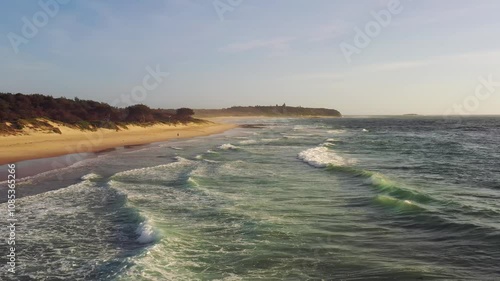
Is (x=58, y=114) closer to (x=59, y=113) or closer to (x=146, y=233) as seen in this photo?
(x=59, y=113)

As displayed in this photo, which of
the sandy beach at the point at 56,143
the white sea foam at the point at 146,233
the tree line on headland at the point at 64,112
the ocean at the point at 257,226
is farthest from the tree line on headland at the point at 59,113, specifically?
the white sea foam at the point at 146,233

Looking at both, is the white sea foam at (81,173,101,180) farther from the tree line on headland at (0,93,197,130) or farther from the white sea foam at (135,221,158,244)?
the tree line on headland at (0,93,197,130)


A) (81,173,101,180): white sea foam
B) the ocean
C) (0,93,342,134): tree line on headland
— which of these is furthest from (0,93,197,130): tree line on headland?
the ocean

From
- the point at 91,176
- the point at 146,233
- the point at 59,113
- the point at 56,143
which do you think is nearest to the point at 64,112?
the point at 59,113

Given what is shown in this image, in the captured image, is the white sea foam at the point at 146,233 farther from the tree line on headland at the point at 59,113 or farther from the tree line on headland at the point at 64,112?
the tree line on headland at the point at 64,112

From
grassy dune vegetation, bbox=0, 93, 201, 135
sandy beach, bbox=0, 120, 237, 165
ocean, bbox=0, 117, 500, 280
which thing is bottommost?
ocean, bbox=0, 117, 500, 280

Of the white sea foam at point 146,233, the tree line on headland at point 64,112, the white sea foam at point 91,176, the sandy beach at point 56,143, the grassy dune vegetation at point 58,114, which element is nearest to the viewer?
the white sea foam at point 146,233

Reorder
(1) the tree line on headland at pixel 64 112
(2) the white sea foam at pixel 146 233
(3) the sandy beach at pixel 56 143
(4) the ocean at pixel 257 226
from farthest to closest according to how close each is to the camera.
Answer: (1) the tree line on headland at pixel 64 112 → (3) the sandy beach at pixel 56 143 → (2) the white sea foam at pixel 146 233 → (4) the ocean at pixel 257 226

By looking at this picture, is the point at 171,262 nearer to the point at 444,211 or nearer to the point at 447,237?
the point at 447,237

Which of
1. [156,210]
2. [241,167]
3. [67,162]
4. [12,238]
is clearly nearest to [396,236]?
[156,210]
